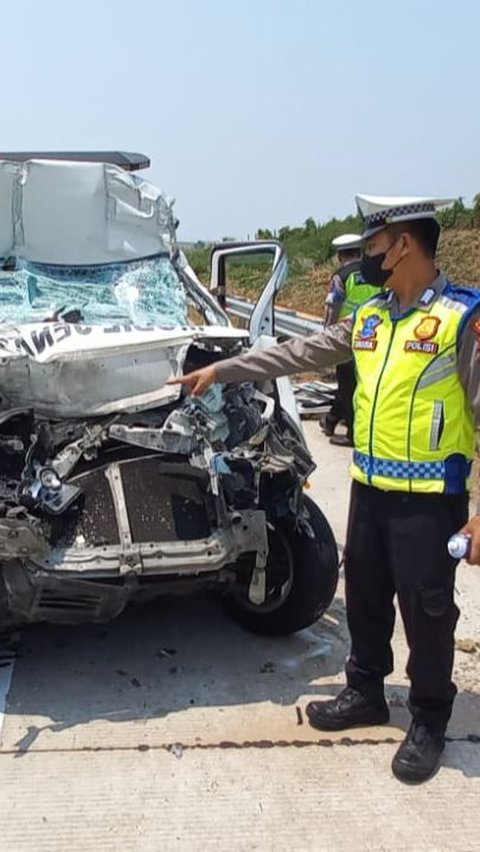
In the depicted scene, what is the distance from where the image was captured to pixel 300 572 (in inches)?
153

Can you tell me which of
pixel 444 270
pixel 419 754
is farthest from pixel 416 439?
pixel 444 270

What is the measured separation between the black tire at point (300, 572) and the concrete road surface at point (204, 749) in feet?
0.59

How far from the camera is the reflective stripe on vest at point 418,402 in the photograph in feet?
9.42

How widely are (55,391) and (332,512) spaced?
2597 mm

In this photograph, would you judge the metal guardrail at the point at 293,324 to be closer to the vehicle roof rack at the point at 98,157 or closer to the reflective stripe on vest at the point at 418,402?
the vehicle roof rack at the point at 98,157

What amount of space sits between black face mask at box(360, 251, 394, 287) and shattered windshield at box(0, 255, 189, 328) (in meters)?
1.54

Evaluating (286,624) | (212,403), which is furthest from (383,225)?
(286,624)

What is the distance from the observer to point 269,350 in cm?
342

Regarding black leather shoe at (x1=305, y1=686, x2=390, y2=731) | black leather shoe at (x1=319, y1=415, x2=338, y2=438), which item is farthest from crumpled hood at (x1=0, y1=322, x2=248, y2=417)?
black leather shoe at (x1=319, y1=415, x2=338, y2=438)

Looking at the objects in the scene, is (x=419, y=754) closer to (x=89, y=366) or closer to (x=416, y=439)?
(x=416, y=439)

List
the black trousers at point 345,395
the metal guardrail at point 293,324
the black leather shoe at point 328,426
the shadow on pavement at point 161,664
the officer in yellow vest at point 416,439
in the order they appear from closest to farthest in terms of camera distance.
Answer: the officer in yellow vest at point 416,439
the shadow on pavement at point 161,664
the black trousers at point 345,395
the black leather shoe at point 328,426
the metal guardrail at point 293,324

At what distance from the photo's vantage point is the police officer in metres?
6.86

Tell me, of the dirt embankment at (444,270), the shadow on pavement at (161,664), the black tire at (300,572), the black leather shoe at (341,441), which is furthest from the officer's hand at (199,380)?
the dirt embankment at (444,270)

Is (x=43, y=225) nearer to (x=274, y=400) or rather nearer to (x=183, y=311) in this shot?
(x=183, y=311)
